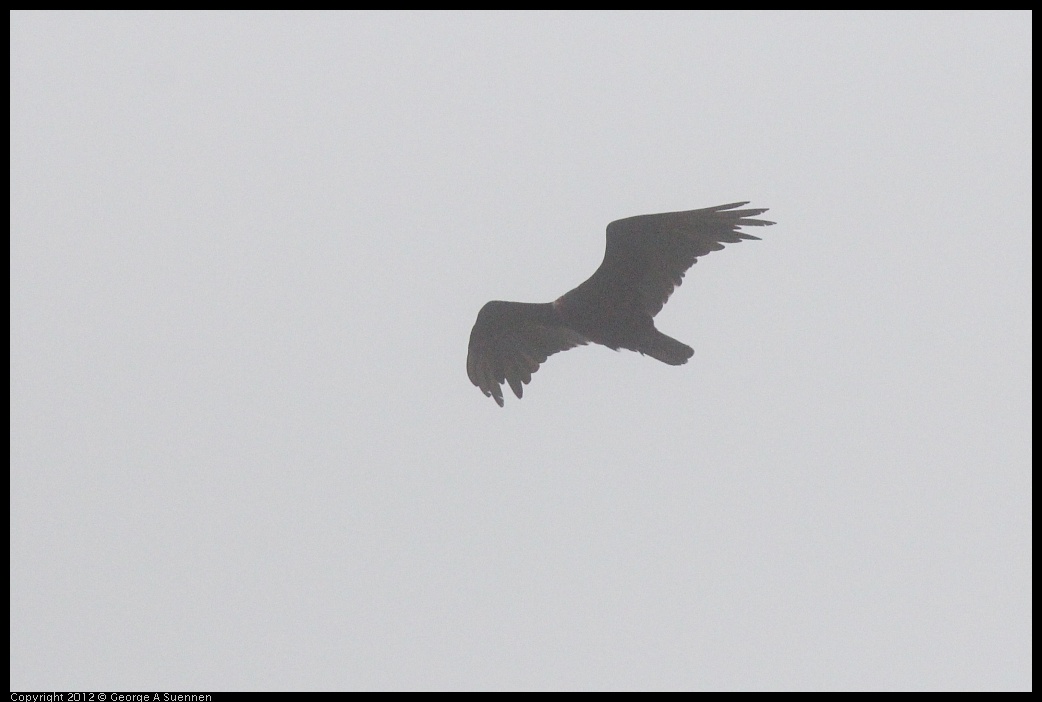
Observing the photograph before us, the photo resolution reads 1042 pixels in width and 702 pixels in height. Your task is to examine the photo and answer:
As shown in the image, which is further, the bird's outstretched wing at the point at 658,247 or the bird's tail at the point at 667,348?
the bird's tail at the point at 667,348

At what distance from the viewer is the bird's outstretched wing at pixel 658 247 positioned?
1067cm

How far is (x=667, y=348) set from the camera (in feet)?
35.8

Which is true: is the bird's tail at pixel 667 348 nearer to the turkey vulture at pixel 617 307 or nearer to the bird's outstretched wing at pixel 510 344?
the turkey vulture at pixel 617 307

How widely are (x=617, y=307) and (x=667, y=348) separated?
0.62 meters

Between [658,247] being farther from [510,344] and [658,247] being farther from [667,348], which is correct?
[510,344]

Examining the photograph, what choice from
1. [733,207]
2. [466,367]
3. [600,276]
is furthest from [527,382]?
Result: [733,207]

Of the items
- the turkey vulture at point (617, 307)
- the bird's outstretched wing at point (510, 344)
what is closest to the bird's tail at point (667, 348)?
the turkey vulture at point (617, 307)

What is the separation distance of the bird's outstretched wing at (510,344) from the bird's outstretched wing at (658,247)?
637 mm

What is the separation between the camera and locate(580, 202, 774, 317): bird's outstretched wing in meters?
10.7

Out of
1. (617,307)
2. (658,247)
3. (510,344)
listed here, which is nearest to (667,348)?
(617,307)

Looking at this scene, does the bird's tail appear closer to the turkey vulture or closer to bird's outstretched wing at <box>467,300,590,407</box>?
the turkey vulture

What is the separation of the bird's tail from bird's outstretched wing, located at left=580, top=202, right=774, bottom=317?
25 cm

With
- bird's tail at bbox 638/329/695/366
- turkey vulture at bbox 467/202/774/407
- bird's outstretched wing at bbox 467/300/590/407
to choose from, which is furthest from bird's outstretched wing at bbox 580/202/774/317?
bird's outstretched wing at bbox 467/300/590/407

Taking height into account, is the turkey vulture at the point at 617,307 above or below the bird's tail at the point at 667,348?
above
